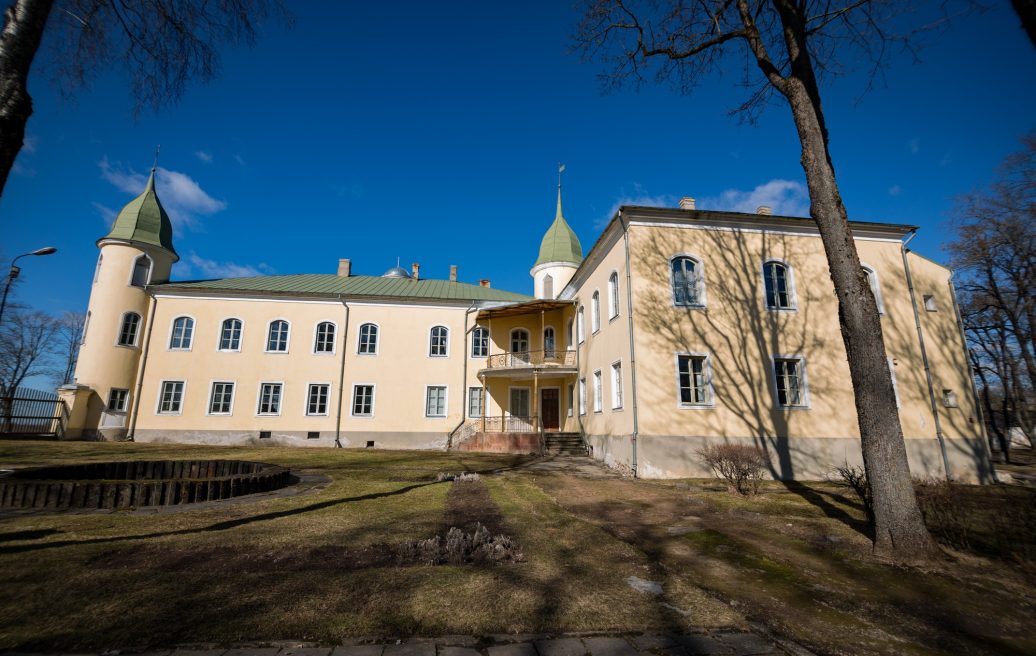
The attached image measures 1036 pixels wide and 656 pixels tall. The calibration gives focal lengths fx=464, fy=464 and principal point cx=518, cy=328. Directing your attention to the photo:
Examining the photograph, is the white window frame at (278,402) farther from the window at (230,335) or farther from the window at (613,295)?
the window at (613,295)

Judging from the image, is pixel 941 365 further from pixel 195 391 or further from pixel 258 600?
pixel 195 391

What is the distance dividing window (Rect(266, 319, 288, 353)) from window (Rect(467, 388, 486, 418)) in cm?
932

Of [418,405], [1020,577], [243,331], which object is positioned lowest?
[1020,577]

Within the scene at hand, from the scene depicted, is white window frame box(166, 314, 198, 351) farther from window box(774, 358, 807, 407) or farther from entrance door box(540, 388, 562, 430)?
window box(774, 358, 807, 407)

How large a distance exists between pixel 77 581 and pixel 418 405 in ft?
63.2

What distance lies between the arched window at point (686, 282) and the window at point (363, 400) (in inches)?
600

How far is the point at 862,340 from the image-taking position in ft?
19.7

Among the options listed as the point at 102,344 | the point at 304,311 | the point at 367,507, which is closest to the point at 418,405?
the point at 304,311

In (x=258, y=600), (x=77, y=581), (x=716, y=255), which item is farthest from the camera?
(x=716, y=255)

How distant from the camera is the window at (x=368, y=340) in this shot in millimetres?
23359

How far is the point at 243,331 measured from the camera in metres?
22.8

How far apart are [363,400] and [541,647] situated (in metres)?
21.4

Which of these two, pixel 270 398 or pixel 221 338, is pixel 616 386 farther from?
pixel 221 338

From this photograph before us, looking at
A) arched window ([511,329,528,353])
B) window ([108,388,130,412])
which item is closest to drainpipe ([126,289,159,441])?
window ([108,388,130,412])
